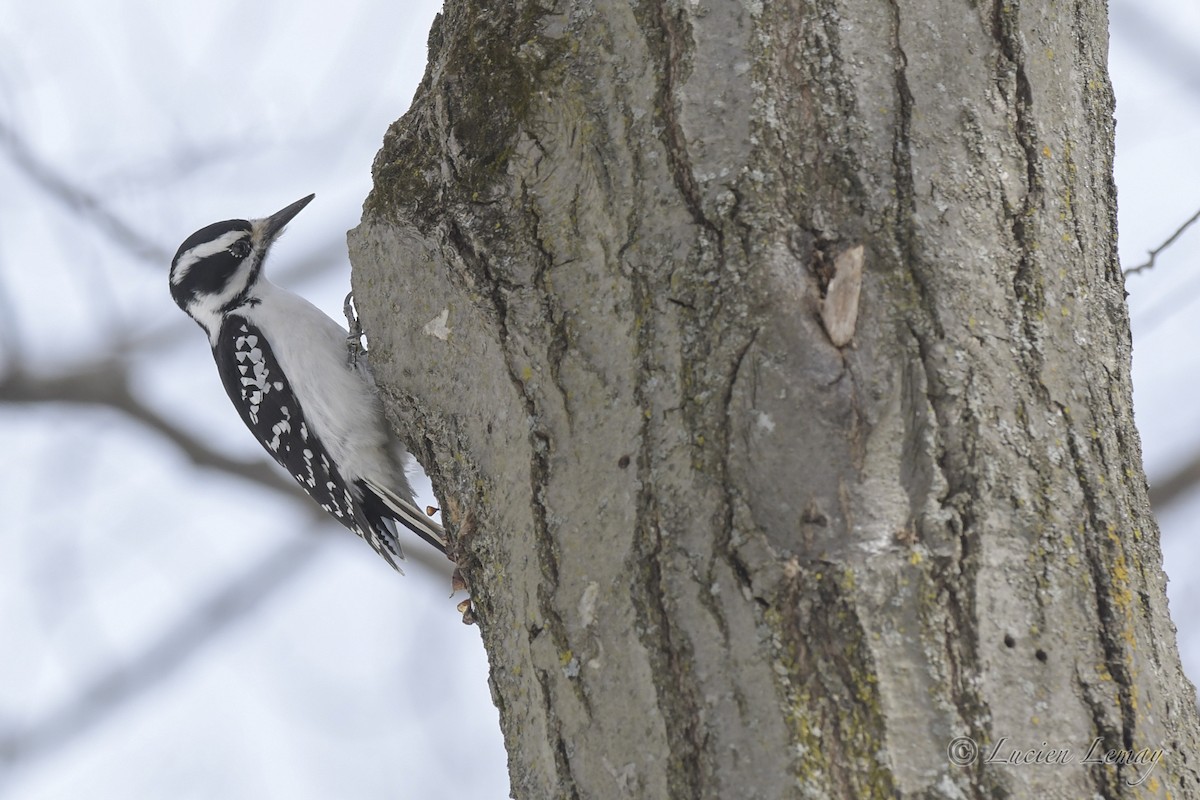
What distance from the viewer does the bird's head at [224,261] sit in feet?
16.4

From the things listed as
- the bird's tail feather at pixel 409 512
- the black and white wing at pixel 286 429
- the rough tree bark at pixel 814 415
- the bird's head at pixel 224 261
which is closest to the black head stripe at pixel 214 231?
the bird's head at pixel 224 261

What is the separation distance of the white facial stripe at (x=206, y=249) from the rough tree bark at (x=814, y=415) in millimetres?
3163

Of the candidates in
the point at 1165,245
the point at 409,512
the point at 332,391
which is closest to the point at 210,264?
the point at 332,391

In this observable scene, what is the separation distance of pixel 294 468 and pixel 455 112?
2794 millimetres

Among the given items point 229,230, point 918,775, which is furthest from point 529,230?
point 229,230

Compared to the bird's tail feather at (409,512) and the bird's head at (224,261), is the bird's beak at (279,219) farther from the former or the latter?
the bird's tail feather at (409,512)

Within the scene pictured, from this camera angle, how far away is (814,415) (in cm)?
171

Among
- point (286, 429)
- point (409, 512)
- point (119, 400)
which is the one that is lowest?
point (409, 512)

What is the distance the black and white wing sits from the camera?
4.59 m

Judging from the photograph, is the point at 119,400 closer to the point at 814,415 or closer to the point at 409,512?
the point at 409,512

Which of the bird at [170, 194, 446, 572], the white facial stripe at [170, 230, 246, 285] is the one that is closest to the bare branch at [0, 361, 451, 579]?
the bird at [170, 194, 446, 572]

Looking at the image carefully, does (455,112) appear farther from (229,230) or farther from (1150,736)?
(229,230)

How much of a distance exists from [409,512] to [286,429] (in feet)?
2.23

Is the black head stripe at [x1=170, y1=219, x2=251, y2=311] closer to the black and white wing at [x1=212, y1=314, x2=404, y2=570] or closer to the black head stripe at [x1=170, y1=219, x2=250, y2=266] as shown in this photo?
the black head stripe at [x1=170, y1=219, x2=250, y2=266]
